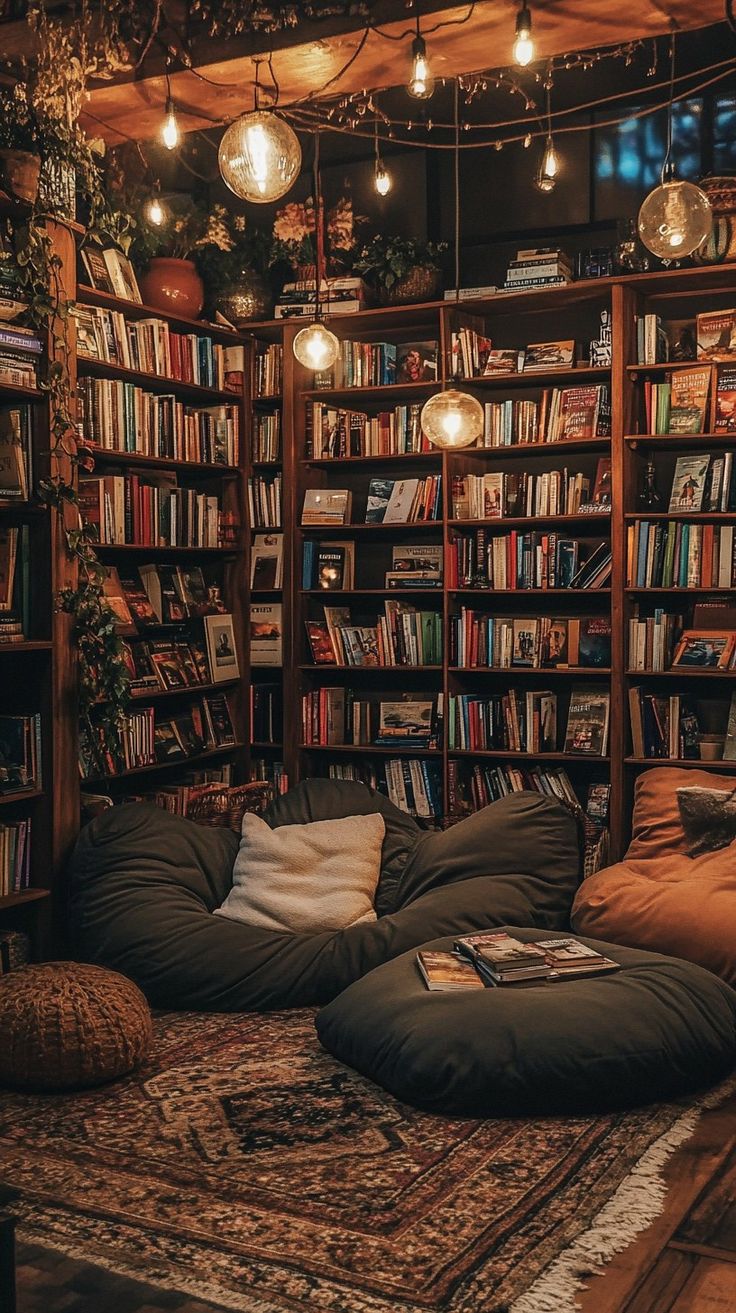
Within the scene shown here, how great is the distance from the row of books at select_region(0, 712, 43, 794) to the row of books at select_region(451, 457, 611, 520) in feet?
6.97

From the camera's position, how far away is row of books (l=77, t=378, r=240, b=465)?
194 inches

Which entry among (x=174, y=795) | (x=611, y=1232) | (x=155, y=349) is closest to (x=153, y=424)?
(x=155, y=349)

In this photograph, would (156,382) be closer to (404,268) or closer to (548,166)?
(404,268)

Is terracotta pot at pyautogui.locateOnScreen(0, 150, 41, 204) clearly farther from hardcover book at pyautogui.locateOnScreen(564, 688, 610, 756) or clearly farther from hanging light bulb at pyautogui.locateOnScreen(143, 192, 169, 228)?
hardcover book at pyautogui.locateOnScreen(564, 688, 610, 756)

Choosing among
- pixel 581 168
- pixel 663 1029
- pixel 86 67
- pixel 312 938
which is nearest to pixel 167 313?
pixel 86 67

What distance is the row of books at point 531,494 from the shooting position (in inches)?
210

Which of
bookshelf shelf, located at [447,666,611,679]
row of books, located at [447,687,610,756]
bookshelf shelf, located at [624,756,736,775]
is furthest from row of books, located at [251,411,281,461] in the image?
bookshelf shelf, located at [624,756,736,775]

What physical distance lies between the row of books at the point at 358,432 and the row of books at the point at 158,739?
125 cm

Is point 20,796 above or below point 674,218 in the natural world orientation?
below

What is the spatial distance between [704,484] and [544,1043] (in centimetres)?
280

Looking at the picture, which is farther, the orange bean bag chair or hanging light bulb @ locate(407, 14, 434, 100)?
the orange bean bag chair

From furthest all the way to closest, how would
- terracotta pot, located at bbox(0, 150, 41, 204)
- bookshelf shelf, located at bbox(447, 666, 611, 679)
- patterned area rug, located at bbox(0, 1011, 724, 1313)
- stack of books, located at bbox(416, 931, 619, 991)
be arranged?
bookshelf shelf, located at bbox(447, 666, 611, 679)
terracotta pot, located at bbox(0, 150, 41, 204)
stack of books, located at bbox(416, 931, 619, 991)
patterned area rug, located at bbox(0, 1011, 724, 1313)

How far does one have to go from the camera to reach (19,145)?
420 cm

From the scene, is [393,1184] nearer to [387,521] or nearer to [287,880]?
[287,880]
